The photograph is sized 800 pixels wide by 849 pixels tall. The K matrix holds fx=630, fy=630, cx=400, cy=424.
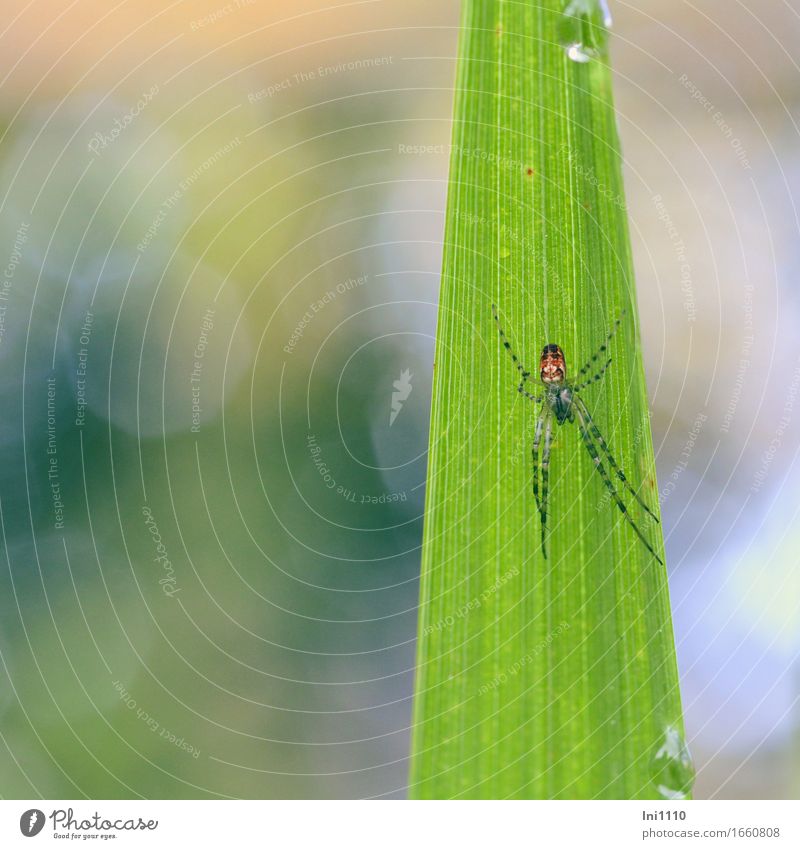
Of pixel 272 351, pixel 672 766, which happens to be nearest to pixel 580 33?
pixel 672 766

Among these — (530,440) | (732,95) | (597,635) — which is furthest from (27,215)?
(732,95)

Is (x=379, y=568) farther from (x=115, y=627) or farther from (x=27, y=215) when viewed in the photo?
(x=27, y=215)

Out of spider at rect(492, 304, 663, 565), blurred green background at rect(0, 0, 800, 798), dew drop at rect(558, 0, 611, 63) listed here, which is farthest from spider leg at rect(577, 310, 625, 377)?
blurred green background at rect(0, 0, 800, 798)

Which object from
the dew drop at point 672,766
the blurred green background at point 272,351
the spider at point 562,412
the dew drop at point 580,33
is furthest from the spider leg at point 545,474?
the blurred green background at point 272,351

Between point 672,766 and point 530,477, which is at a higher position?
point 530,477

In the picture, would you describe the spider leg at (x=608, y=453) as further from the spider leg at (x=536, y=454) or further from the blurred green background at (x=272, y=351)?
the blurred green background at (x=272, y=351)

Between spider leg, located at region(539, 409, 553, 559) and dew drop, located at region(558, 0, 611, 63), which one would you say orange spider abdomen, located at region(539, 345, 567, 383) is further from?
dew drop, located at region(558, 0, 611, 63)

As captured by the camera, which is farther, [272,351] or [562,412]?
[272,351]

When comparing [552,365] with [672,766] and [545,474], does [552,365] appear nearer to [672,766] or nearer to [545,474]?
[545,474]

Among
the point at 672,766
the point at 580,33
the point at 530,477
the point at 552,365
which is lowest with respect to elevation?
the point at 672,766
